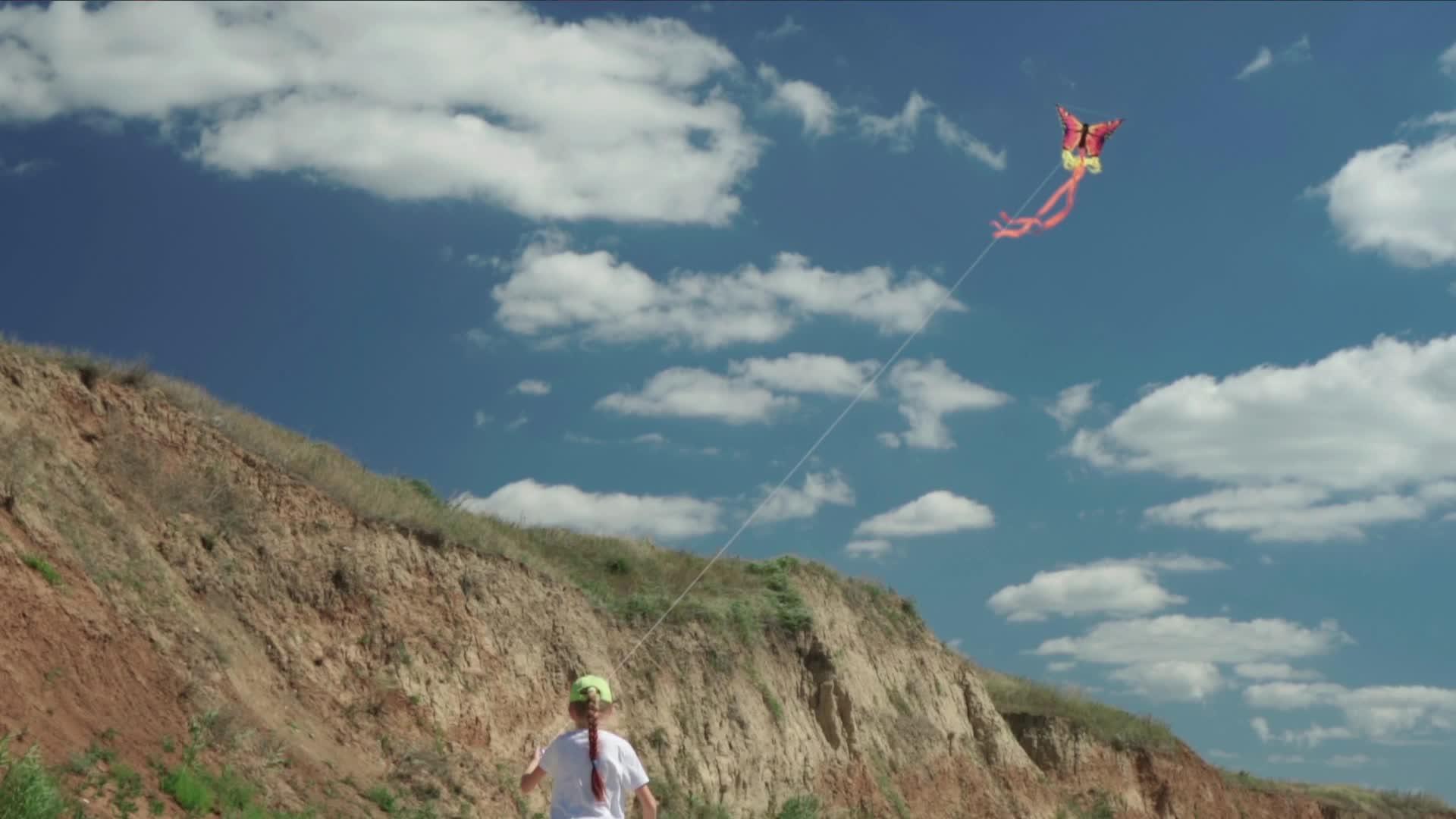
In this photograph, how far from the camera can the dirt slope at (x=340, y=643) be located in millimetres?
17500

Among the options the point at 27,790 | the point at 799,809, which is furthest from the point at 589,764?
the point at 799,809

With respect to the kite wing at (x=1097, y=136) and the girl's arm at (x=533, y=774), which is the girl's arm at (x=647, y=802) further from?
the kite wing at (x=1097, y=136)

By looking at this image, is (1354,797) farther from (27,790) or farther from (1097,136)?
(27,790)

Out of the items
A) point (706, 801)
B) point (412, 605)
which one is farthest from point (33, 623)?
point (706, 801)

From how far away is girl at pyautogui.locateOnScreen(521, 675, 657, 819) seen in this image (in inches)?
336

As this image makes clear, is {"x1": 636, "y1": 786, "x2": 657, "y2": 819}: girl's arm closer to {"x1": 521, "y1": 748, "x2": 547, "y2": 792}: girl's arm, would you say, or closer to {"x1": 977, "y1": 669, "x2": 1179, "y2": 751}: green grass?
{"x1": 521, "y1": 748, "x2": 547, "y2": 792}: girl's arm

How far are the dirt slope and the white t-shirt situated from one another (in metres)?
8.82

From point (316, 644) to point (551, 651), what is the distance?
5476mm

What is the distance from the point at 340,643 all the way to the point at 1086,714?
30302 mm

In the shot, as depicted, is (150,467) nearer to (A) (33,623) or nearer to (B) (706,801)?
(A) (33,623)

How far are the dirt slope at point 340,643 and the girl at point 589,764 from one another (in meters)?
8.83

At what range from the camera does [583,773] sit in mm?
8555

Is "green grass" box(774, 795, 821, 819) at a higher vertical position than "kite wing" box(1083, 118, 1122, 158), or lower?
lower

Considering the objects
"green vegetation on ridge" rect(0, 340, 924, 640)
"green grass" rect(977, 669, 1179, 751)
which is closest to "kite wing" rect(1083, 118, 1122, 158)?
"green vegetation on ridge" rect(0, 340, 924, 640)
